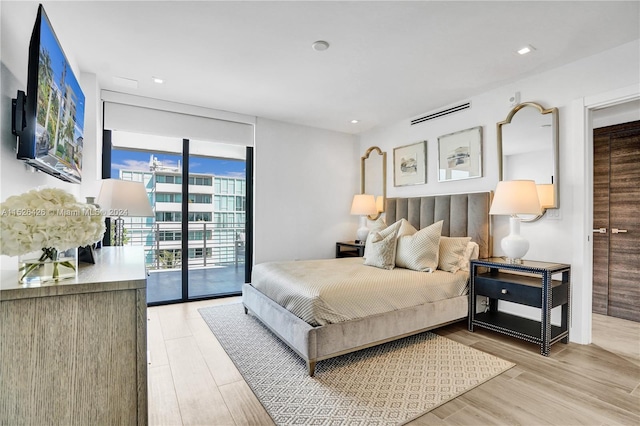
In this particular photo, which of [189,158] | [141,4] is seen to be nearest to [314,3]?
[141,4]

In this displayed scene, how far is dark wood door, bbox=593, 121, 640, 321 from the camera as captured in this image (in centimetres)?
353

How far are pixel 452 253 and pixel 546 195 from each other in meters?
1.03

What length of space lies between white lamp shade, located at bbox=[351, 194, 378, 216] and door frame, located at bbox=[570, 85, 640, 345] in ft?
8.31

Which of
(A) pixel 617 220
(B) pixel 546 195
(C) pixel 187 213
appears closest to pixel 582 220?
(B) pixel 546 195

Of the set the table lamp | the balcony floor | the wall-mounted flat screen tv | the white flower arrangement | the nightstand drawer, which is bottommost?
the balcony floor

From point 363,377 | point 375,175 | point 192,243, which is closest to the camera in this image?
point 363,377

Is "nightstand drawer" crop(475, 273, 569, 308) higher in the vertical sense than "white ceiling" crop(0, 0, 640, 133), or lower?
lower

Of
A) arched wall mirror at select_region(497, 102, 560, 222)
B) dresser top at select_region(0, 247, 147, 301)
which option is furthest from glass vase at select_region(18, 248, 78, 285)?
arched wall mirror at select_region(497, 102, 560, 222)

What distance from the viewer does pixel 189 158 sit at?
433 centimetres

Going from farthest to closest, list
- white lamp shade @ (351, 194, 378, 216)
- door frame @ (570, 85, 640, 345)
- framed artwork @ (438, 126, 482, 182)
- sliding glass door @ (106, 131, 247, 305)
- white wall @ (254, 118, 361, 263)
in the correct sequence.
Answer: white lamp shade @ (351, 194, 378, 216), white wall @ (254, 118, 361, 263), sliding glass door @ (106, 131, 247, 305), framed artwork @ (438, 126, 482, 182), door frame @ (570, 85, 640, 345)

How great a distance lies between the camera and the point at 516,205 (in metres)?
2.88

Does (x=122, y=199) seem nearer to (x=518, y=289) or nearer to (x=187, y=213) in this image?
(x=187, y=213)

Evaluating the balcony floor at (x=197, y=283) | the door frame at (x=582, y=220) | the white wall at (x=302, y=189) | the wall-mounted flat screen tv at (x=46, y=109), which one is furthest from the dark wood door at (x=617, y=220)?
the wall-mounted flat screen tv at (x=46, y=109)

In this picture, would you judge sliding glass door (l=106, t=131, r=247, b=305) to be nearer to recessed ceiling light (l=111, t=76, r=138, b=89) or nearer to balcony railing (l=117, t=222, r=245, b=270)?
balcony railing (l=117, t=222, r=245, b=270)
